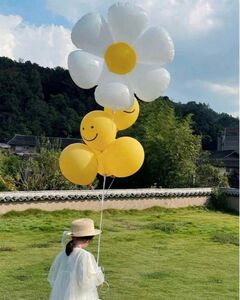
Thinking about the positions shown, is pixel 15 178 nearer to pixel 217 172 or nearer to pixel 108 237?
pixel 108 237

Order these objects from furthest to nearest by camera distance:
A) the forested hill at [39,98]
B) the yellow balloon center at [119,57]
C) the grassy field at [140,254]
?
the forested hill at [39,98]
the grassy field at [140,254]
the yellow balloon center at [119,57]

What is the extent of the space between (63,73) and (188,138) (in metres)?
18.0

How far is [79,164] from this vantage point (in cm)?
349

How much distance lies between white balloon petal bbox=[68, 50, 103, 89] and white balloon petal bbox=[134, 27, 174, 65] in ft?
1.05

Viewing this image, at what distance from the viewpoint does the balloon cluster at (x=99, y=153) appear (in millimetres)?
3523

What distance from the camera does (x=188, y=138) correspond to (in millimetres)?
14211

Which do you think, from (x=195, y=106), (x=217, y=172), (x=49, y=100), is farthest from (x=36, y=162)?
(x=195, y=106)

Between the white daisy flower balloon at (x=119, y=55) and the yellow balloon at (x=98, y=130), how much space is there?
0.36 ft

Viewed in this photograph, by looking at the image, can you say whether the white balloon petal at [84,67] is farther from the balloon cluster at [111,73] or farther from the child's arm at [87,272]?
the child's arm at [87,272]

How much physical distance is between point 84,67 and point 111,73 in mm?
222

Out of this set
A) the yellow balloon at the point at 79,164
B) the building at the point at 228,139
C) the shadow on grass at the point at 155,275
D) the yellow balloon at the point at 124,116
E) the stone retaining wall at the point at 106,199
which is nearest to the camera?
the yellow balloon at the point at 79,164

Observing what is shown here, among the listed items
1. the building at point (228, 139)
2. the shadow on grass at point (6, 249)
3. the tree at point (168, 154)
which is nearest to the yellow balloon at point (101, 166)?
the shadow on grass at point (6, 249)

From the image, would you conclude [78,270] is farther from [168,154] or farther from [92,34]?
[168,154]

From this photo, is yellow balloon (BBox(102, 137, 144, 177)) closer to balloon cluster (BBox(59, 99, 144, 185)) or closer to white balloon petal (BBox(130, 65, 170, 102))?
balloon cluster (BBox(59, 99, 144, 185))
